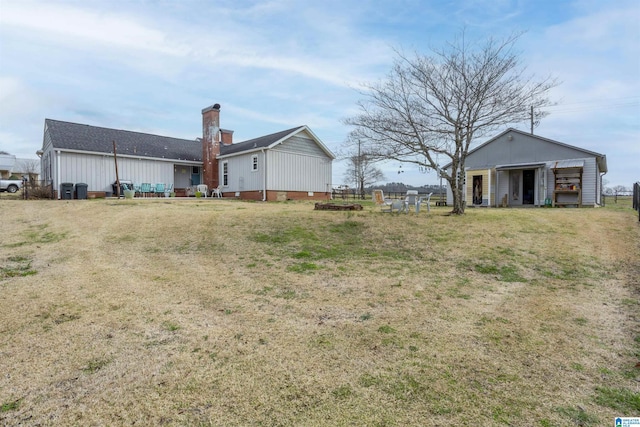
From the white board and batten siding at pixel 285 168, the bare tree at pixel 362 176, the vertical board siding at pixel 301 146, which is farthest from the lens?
the bare tree at pixel 362 176

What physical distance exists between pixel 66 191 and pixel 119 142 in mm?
4917

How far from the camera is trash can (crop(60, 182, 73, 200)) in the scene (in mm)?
18484

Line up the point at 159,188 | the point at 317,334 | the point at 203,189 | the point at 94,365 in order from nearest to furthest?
the point at 94,365 → the point at 317,334 → the point at 159,188 → the point at 203,189

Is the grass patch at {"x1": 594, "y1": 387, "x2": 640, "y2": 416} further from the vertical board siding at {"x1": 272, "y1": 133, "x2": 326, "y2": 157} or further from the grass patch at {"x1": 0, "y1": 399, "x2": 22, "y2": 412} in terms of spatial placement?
the vertical board siding at {"x1": 272, "y1": 133, "x2": 326, "y2": 157}

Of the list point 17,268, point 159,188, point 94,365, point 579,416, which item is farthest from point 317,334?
point 159,188

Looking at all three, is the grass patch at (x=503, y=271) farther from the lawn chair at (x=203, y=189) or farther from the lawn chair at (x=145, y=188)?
the lawn chair at (x=145, y=188)

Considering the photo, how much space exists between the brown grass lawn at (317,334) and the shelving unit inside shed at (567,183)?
1422 cm

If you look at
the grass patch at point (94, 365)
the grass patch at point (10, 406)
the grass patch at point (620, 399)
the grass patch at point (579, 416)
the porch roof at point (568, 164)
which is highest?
the porch roof at point (568, 164)

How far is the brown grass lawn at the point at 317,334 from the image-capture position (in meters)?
2.46

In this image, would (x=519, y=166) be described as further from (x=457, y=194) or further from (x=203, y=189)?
(x=203, y=189)

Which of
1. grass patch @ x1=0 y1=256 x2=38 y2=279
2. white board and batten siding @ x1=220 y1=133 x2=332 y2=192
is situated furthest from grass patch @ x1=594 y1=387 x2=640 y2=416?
white board and batten siding @ x1=220 y1=133 x2=332 y2=192

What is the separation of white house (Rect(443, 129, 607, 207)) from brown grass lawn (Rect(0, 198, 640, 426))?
46.4ft

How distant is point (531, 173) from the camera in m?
21.9

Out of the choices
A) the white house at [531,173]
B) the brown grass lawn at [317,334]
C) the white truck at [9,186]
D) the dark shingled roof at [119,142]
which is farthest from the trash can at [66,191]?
the white house at [531,173]
